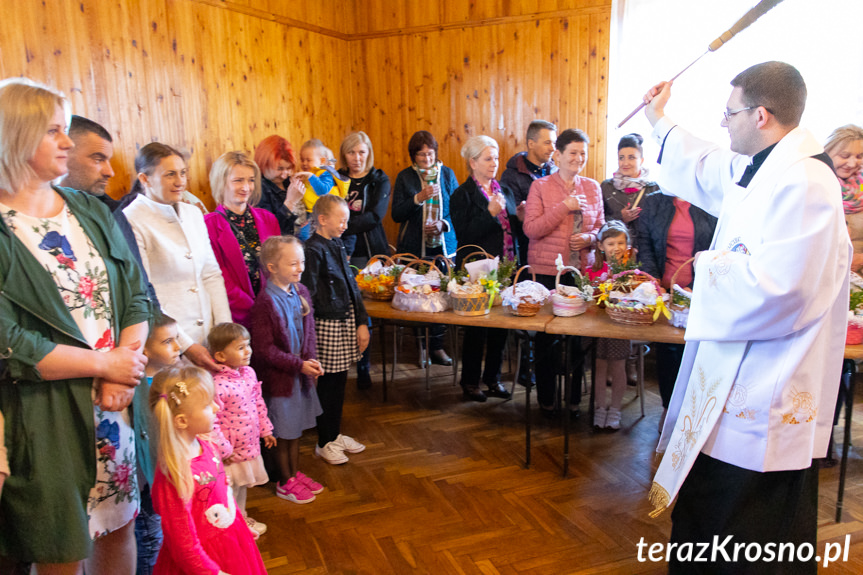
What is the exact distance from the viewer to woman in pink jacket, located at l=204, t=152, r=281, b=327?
294 centimetres

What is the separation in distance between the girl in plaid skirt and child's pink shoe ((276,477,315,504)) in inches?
13.2

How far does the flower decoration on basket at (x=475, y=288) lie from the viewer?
325 centimetres

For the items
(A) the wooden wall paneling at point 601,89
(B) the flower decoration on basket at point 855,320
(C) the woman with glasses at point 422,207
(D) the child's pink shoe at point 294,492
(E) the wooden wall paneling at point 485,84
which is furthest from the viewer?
(E) the wooden wall paneling at point 485,84

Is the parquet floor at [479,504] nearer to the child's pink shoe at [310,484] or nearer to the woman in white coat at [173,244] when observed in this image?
the child's pink shoe at [310,484]

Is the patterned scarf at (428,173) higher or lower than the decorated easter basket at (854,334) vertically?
higher

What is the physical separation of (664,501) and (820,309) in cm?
78

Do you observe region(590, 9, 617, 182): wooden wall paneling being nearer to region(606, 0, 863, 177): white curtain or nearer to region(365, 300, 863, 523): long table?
region(606, 0, 863, 177): white curtain

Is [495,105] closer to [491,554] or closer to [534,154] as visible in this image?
[534,154]

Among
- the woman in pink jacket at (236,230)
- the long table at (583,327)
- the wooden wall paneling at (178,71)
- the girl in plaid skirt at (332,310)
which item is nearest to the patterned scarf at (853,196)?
the long table at (583,327)

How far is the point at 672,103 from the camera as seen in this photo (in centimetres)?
527

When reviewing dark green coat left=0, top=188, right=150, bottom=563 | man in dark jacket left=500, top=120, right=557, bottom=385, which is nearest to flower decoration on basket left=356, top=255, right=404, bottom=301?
man in dark jacket left=500, top=120, right=557, bottom=385

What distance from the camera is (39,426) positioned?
5.24 feet

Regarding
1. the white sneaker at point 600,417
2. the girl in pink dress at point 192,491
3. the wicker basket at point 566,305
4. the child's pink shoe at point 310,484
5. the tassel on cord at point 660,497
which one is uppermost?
the wicker basket at point 566,305

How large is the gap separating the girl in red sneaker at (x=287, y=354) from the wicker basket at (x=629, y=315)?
1.40 m
